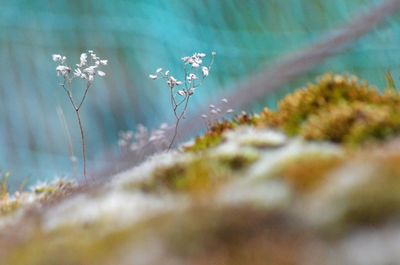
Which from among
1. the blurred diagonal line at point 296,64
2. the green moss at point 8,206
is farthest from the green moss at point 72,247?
the blurred diagonal line at point 296,64

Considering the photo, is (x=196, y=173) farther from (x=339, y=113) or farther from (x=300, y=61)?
(x=300, y=61)

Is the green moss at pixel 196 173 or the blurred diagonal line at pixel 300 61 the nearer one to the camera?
the green moss at pixel 196 173

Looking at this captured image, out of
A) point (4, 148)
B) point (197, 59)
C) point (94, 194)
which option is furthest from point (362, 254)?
point (4, 148)

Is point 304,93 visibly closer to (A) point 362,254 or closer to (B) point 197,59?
(B) point 197,59

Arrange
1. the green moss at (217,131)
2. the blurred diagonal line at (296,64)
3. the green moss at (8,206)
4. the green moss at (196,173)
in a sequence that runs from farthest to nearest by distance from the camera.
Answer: the blurred diagonal line at (296,64) → the green moss at (8,206) → the green moss at (217,131) → the green moss at (196,173)

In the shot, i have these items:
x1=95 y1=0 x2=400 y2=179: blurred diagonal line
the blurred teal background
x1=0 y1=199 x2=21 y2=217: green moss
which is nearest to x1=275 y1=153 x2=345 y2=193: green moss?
x1=95 y1=0 x2=400 y2=179: blurred diagonal line

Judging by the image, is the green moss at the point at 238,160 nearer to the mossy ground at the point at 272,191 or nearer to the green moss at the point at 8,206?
the mossy ground at the point at 272,191

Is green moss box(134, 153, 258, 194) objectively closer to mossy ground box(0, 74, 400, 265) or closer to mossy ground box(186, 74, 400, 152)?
mossy ground box(0, 74, 400, 265)
